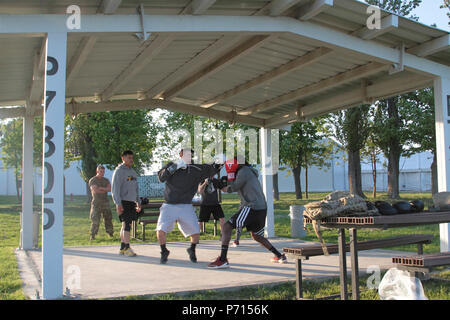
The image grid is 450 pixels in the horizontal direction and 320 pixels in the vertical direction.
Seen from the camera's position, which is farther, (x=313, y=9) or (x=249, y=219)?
(x=249, y=219)

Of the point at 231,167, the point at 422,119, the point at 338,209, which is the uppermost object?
the point at 422,119

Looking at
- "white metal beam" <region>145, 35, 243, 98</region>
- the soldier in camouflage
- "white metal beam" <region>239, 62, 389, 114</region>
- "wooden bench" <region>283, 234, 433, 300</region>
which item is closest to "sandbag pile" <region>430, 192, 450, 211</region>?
"wooden bench" <region>283, 234, 433, 300</region>

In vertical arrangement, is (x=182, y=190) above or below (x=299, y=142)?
below

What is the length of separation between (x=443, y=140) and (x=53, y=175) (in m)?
6.02

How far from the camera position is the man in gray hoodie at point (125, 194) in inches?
344

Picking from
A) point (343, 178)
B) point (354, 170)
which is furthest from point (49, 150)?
point (343, 178)

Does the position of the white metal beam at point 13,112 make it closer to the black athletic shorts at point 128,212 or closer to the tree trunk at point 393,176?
the black athletic shorts at point 128,212

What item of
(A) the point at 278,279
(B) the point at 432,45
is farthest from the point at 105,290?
(B) the point at 432,45

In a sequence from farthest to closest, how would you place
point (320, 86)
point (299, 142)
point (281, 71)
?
point (299, 142), point (320, 86), point (281, 71)

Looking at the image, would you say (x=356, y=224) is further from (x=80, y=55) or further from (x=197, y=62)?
(x=80, y=55)

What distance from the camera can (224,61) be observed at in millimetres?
8156

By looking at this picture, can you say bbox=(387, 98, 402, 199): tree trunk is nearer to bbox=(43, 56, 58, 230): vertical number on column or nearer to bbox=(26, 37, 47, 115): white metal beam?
bbox=(26, 37, 47, 115): white metal beam

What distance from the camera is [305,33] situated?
21.5 ft
